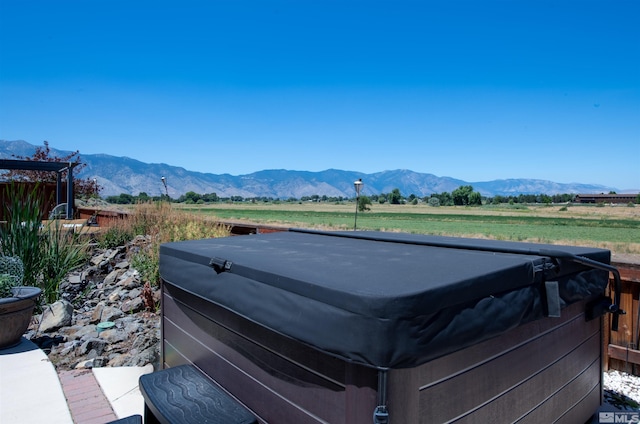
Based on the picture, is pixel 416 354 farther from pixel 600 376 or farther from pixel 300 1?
pixel 300 1

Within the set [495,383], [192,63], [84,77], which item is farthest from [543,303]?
[84,77]

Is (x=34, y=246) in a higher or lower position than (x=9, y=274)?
higher

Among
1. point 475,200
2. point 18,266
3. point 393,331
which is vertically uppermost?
point 475,200

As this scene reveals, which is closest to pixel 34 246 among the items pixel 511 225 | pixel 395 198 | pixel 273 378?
pixel 273 378

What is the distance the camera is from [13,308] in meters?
3.45

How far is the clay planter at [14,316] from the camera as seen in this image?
11.2ft

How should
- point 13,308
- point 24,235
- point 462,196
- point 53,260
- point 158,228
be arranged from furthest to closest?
point 462,196 → point 158,228 → point 53,260 → point 24,235 → point 13,308

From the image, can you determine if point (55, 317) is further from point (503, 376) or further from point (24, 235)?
point (503, 376)

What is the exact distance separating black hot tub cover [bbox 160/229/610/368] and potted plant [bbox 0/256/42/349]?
2.16m

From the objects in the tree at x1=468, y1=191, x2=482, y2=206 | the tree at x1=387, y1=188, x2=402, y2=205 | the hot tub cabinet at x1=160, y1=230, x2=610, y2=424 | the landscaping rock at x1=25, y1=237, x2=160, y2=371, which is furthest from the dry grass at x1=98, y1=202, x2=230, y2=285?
the tree at x1=387, y1=188, x2=402, y2=205

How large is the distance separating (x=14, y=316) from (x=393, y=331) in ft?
12.5

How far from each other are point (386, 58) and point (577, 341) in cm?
2580

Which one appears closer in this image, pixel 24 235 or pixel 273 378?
pixel 273 378

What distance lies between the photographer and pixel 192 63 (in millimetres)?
20656
